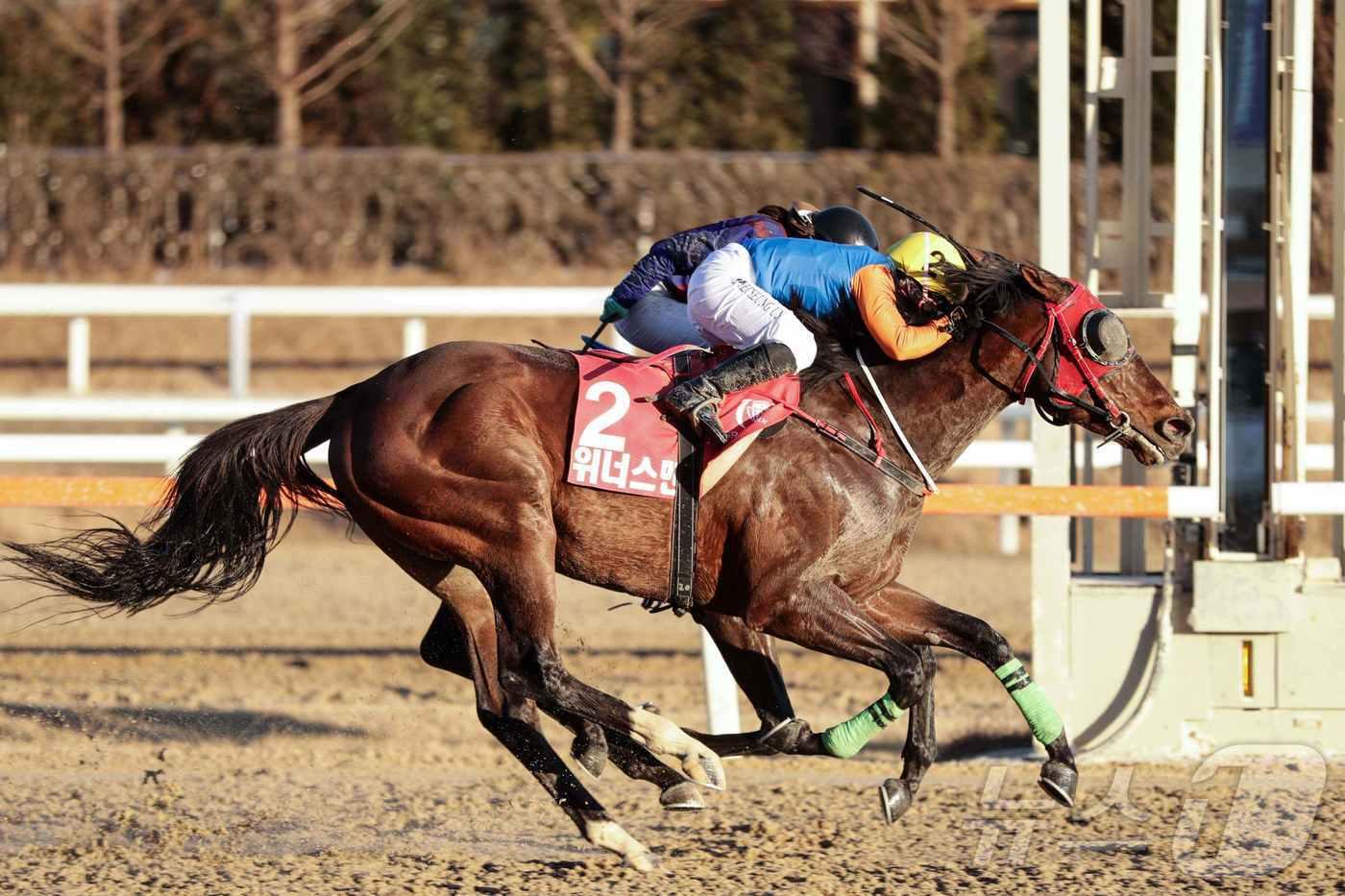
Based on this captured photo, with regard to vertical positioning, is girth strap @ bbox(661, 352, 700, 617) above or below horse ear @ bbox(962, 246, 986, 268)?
below

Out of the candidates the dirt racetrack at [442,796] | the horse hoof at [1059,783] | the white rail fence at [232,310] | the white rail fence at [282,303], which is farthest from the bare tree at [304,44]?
the horse hoof at [1059,783]

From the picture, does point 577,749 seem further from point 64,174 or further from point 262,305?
point 64,174

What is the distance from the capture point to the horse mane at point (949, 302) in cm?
423

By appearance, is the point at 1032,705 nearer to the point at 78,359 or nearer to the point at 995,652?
the point at 995,652

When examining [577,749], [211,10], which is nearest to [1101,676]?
[577,749]

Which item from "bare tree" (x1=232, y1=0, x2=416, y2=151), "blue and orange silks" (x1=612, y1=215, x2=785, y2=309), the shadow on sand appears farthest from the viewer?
"bare tree" (x1=232, y1=0, x2=416, y2=151)

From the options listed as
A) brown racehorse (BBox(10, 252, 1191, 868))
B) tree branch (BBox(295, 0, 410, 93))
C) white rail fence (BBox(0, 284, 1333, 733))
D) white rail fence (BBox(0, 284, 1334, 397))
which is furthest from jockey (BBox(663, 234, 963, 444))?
tree branch (BBox(295, 0, 410, 93))

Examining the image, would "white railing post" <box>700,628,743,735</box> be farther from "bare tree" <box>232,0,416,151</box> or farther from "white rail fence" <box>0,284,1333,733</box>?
"bare tree" <box>232,0,416,151</box>

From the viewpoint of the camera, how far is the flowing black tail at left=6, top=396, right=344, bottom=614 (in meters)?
4.33

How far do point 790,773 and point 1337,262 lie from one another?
2389 millimetres

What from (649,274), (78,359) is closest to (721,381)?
(649,274)

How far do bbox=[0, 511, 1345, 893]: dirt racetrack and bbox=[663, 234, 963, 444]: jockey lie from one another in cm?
116

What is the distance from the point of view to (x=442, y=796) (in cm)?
493

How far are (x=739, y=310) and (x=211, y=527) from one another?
1.47 metres
